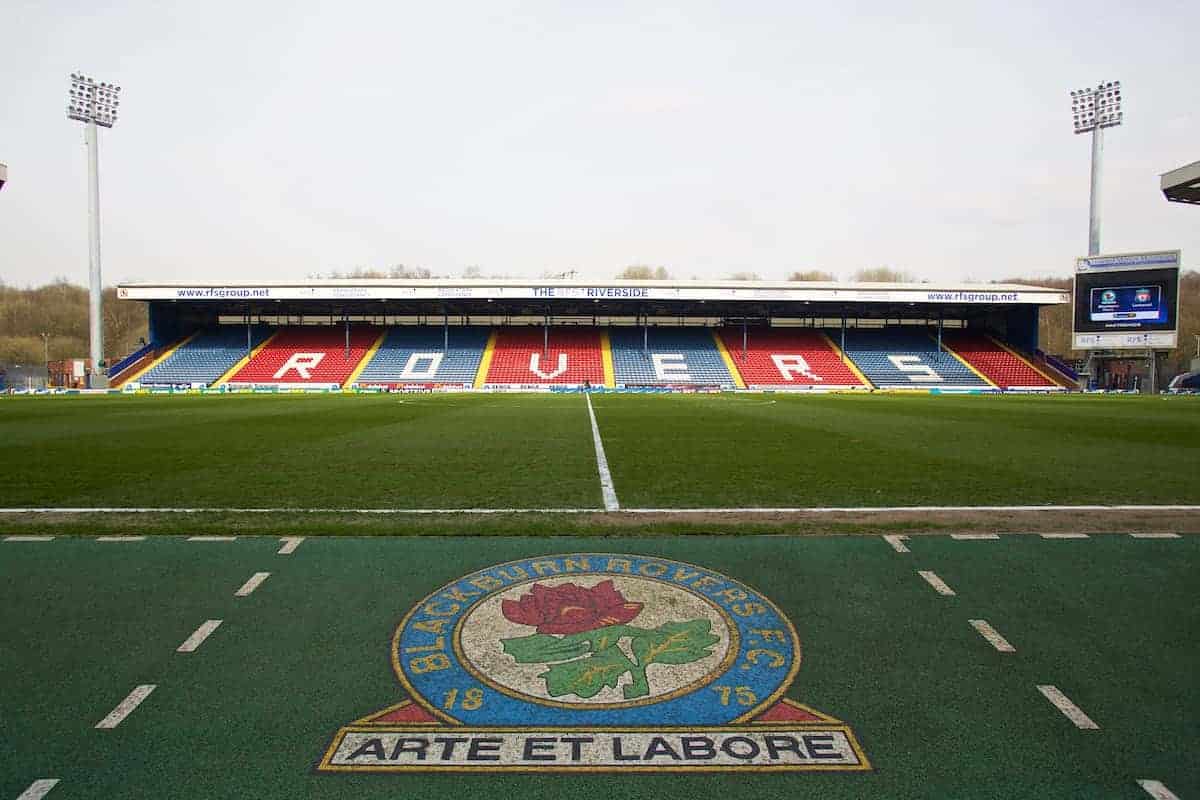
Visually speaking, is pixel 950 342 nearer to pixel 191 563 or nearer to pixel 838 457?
pixel 838 457

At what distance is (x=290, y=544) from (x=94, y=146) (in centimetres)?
5057

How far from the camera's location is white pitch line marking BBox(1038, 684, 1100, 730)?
119 inches

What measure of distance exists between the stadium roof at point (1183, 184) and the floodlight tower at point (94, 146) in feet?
172

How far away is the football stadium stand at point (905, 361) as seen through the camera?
42438 millimetres

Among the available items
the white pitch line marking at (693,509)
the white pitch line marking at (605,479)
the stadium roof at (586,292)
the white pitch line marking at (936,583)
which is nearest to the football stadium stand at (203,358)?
the stadium roof at (586,292)

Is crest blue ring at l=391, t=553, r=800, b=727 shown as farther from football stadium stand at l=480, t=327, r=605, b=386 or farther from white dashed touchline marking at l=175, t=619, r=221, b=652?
football stadium stand at l=480, t=327, r=605, b=386

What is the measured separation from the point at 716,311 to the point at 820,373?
10.2 m

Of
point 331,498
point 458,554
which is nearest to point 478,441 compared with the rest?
point 331,498

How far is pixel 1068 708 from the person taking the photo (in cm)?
315

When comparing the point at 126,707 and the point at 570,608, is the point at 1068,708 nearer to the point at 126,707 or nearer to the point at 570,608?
the point at 570,608

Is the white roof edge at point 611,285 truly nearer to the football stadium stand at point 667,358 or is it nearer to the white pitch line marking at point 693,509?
the football stadium stand at point 667,358

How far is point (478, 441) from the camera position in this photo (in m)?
13.7

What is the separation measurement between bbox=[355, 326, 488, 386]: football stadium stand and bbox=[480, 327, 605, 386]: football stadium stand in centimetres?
127

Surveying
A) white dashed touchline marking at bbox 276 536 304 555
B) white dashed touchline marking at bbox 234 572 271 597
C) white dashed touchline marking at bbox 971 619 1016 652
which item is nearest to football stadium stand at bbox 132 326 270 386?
white dashed touchline marking at bbox 276 536 304 555
